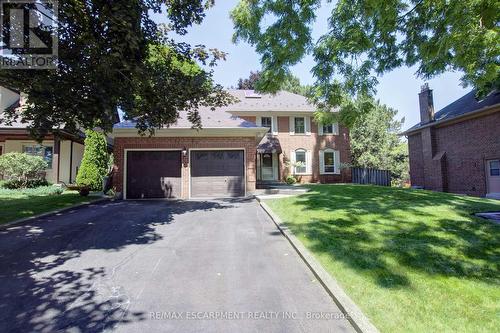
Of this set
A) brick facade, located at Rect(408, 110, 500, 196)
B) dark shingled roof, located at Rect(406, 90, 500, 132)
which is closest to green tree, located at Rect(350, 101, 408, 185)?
brick facade, located at Rect(408, 110, 500, 196)

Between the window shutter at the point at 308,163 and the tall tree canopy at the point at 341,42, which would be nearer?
the tall tree canopy at the point at 341,42

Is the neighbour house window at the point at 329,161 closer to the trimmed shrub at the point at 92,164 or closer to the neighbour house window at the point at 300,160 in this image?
the neighbour house window at the point at 300,160

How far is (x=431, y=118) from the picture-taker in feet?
65.0

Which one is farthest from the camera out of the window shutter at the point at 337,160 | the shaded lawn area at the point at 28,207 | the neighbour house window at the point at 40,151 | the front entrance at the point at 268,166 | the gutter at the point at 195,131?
→ the window shutter at the point at 337,160

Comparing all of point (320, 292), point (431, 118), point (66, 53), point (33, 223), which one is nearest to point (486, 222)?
point (320, 292)

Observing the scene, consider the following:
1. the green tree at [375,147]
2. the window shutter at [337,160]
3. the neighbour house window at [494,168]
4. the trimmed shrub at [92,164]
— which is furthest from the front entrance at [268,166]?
the green tree at [375,147]

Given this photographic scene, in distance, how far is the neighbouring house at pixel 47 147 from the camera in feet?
56.8

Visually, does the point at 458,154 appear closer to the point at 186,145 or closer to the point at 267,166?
the point at 267,166

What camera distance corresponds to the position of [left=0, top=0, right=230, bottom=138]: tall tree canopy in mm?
6879

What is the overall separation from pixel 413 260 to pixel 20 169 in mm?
17888

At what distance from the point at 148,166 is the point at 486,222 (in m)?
13.1

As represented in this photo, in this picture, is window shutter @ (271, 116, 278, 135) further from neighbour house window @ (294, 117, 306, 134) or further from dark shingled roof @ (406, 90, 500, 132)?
dark shingled roof @ (406, 90, 500, 132)

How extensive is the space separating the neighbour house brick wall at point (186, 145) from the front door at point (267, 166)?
291 inches

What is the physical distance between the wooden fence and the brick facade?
7.08ft
